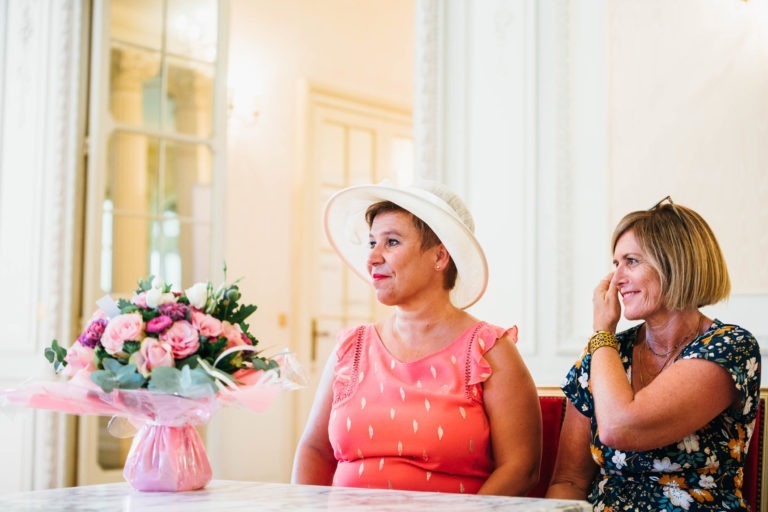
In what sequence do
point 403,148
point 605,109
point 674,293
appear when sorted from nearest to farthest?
point 674,293, point 605,109, point 403,148

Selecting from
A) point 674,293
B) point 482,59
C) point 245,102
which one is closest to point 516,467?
point 674,293

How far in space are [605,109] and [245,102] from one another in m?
3.28

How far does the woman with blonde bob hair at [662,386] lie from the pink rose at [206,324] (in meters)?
0.75

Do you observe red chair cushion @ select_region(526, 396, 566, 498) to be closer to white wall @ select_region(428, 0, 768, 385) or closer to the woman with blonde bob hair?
the woman with blonde bob hair

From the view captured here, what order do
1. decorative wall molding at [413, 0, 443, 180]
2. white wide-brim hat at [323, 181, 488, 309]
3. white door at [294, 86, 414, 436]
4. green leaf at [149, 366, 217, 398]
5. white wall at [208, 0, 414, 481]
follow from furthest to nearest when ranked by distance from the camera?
white door at [294, 86, 414, 436] → white wall at [208, 0, 414, 481] → decorative wall molding at [413, 0, 443, 180] → white wide-brim hat at [323, 181, 488, 309] → green leaf at [149, 366, 217, 398]

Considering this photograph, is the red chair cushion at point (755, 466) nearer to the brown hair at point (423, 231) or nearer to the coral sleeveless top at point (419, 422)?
the coral sleeveless top at point (419, 422)

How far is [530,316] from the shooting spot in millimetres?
3199

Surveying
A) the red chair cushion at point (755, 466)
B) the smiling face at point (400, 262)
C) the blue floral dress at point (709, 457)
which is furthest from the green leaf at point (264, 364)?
the red chair cushion at point (755, 466)

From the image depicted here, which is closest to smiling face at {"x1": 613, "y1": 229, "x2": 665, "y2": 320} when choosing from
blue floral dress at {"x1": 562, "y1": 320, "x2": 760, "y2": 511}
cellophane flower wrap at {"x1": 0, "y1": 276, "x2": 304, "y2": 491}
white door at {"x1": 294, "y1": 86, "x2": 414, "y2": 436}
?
blue floral dress at {"x1": 562, "y1": 320, "x2": 760, "y2": 511}

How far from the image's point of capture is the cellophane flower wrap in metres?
1.70

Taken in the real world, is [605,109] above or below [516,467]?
above

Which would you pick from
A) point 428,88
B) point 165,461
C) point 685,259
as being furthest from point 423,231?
point 428,88

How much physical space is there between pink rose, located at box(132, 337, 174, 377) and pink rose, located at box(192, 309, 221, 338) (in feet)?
0.23

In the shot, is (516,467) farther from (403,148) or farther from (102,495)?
(403,148)
